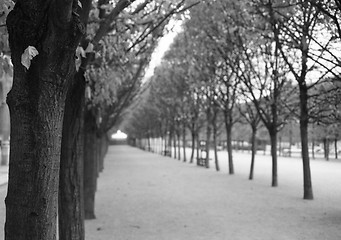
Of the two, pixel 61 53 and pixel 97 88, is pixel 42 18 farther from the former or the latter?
pixel 97 88

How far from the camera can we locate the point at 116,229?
8.40m

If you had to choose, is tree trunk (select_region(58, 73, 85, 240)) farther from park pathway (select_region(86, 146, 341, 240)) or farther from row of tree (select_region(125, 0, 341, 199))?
row of tree (select_region(125, 0, 341, 199))

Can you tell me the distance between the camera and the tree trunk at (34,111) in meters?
2.95

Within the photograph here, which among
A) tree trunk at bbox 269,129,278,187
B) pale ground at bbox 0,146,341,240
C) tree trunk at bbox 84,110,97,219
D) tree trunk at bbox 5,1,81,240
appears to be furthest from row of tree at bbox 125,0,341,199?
tree trunk at bbox 5,1,81,240

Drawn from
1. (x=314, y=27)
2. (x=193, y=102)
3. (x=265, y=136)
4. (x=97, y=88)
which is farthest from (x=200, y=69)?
(x=265, y=136)

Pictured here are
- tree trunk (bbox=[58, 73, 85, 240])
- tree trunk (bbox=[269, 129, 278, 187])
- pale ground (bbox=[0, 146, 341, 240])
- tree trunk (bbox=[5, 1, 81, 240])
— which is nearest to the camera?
tree trunk (bbox=[5, 1, 81, 240])

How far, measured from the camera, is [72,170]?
5.86 metres

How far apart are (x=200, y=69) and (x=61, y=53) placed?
20.2m

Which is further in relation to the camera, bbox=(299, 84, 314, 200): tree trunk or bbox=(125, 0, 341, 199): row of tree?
bbox=(299, 84, 314, 200): tree trunk

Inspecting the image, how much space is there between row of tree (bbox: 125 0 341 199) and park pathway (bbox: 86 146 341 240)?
6.12ft

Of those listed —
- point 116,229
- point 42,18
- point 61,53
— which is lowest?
point 116,229

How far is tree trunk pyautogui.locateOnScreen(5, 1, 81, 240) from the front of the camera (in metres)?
2.95

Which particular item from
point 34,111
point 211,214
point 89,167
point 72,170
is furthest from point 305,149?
point 34,111

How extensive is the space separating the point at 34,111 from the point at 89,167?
24.2ft
